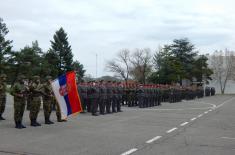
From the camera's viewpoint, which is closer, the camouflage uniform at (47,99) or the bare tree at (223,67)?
the camouflage uniform at (47,99)

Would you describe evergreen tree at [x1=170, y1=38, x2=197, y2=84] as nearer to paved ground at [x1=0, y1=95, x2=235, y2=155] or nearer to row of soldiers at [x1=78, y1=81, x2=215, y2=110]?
row of soldiers at [x1=78, y1=81, x2=215, y2=110]

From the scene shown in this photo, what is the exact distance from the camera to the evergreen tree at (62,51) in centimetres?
8006

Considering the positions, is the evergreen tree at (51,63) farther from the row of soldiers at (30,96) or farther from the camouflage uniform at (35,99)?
the camouflage uniform at (35,99)

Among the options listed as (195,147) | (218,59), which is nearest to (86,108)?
(195,147)

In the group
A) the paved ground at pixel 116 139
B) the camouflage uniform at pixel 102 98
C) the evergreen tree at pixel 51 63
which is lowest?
the paved ground at pixel 116 139

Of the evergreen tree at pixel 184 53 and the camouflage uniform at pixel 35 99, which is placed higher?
the evergreen tree at pixel 184 53

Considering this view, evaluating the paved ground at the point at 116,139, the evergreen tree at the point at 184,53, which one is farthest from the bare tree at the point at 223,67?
the paved ground at the point at 116,139

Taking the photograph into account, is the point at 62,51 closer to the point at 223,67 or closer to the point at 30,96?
the point at 223,67

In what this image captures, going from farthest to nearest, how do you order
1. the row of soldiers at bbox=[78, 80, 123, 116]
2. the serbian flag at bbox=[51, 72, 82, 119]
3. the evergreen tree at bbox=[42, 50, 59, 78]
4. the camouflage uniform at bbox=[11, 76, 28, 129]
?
the evergreen tree at bbox=[42, 50, 59, 78]
the row of soldiers at bbox=[78, 80, 123, 116]
the serbian flag at bbox=[51, 72, 82, 119]
the camouflage uniform at bbox=[11, 76, 28, 129]

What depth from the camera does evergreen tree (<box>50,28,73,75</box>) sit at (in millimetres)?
80062

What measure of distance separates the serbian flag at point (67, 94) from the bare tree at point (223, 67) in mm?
89724

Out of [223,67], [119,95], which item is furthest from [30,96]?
[223,67]

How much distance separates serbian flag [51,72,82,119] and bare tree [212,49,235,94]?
89724 mm

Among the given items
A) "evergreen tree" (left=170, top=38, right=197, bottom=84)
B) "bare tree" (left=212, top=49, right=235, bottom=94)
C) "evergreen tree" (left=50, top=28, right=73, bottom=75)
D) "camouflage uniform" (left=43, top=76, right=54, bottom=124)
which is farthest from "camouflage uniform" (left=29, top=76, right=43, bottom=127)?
"bare tree" (left=212, top=49, right=235, bottom=94)
